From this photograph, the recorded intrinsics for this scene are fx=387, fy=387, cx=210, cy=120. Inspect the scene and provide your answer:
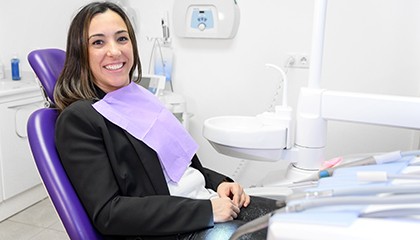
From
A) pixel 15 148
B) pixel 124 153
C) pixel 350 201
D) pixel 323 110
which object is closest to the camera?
pixel 350 201

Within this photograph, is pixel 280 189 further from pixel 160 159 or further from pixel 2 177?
pixel 2 177

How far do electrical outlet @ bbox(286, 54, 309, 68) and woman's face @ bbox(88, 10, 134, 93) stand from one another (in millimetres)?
1350

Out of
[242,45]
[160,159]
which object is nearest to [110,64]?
[160,159]

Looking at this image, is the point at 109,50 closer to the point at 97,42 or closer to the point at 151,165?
the point at 97,42

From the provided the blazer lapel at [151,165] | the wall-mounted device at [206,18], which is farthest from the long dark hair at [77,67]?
the wall-mounted device at [206,18]

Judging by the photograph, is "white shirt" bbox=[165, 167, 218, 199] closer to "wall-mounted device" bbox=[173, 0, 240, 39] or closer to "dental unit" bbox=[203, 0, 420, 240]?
"dental unit" bbox=[203, 0, 420, 240]

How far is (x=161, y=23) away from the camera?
8.77 ft

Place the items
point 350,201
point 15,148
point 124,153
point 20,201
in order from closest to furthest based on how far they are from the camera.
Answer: point 350,201 → point 124,153 → point 15,148 → point 20,201

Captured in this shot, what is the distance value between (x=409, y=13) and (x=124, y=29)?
1.69 meters

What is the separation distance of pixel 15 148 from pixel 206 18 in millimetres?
1418

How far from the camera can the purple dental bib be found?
3.87ft

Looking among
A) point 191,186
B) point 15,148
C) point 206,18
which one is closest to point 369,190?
point 191,186

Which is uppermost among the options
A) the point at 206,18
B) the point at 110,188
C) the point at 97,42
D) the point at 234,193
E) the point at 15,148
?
the point at 206,18

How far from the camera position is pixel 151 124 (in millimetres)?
1256
